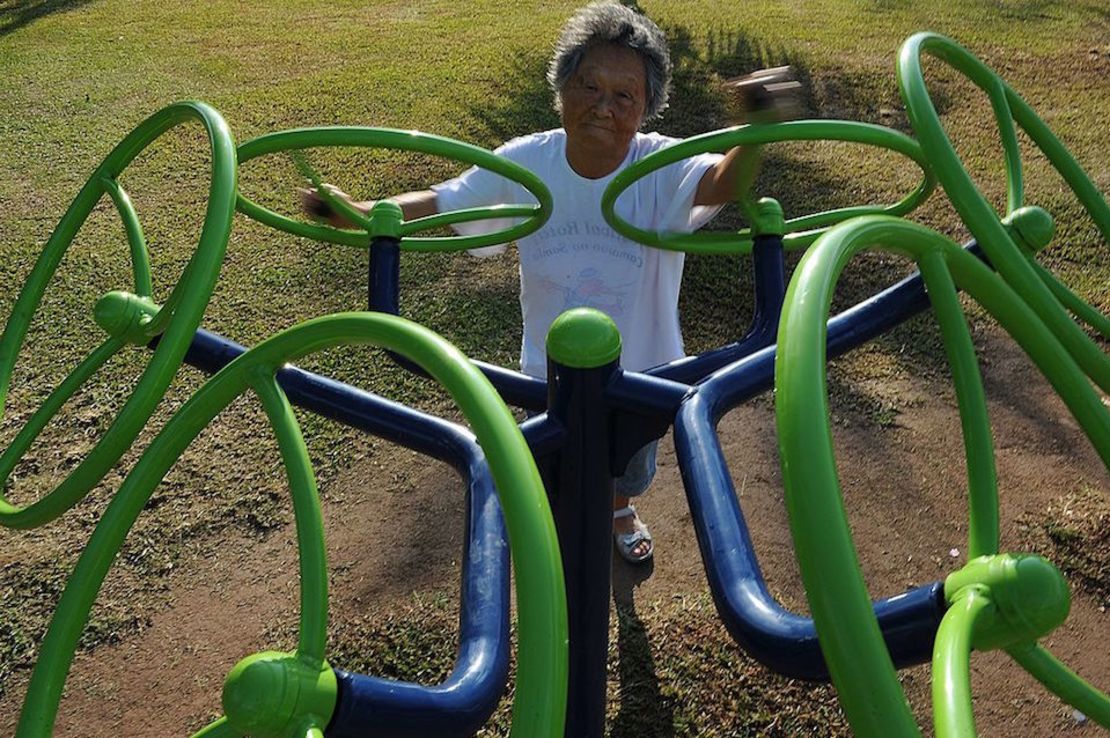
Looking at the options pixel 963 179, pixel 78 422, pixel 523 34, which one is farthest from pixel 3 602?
pixel 523 34

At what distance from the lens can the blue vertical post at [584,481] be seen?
105 cm

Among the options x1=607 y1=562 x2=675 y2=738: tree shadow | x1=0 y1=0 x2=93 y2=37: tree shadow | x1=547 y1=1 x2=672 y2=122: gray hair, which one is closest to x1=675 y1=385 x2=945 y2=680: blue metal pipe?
x1=547 y1=1 x2=672 y2=122: gray hair

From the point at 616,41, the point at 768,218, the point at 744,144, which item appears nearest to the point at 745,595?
the point at 744,144

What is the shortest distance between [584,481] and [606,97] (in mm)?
850

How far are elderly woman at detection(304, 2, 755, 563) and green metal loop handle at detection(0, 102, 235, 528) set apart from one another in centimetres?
35

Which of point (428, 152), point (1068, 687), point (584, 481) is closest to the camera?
point (1068, 687)

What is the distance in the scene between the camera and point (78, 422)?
9.74 feet

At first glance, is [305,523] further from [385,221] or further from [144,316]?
[385,221]

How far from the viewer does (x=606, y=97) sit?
1723 millimetres

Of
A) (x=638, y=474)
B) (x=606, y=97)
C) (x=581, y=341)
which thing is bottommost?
(x=638, y=474)

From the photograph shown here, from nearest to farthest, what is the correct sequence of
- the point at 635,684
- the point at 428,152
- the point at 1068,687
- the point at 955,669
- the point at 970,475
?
the point at 955,669 → the point at 1068,687 → the point at 970,475 → the point at 428,152 → the point at 635,684

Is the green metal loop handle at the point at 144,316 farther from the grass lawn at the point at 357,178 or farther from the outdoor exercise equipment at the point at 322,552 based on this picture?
the grass lawn at the point at 357,178

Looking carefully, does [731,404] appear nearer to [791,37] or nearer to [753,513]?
[753,513]

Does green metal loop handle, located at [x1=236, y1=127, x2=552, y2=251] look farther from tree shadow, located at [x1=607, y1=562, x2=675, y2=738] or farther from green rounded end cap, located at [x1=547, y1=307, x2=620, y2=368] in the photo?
tree shadow, located at [x1=607, y1=562, x2=675, y2=738]
